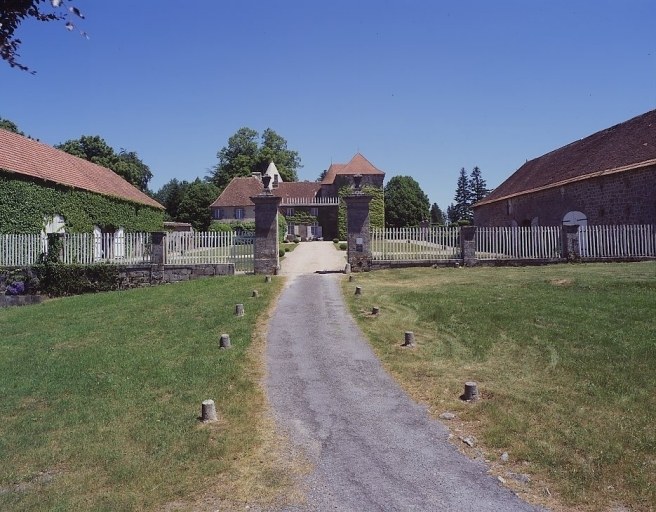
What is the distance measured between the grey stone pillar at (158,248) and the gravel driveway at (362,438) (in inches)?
394

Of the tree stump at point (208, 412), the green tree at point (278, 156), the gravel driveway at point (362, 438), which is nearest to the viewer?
the gravel driveway at point (362, 438)

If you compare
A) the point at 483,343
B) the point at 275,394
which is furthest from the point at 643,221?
the point at 275,394

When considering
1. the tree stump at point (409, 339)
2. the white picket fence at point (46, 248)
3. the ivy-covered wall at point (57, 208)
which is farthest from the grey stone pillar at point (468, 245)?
the ivy-covered wall at point (57, 208)

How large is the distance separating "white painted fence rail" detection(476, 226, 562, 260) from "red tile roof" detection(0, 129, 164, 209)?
1941 centimetres

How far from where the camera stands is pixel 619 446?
461 cm

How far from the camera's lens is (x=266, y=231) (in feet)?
55.6

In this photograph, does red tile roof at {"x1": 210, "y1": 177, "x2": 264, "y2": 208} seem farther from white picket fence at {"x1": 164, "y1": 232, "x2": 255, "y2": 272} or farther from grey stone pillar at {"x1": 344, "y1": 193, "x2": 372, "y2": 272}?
grey stone pillar at {"x1": 344, "y1": 193, "x2": 372, "y2": 272}

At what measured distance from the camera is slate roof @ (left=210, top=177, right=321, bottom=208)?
51.4 metres

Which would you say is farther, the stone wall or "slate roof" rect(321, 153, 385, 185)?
"slate roof" rect(321, 153, 385, 185)

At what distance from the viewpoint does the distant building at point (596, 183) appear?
66.8 feet

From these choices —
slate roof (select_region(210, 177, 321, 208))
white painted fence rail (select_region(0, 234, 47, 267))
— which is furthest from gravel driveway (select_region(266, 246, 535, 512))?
slate roof (select_region(210, 177, 321, 208))

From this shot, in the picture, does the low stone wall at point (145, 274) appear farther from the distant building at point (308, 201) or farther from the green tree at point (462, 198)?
the green tree at point (462, 198)

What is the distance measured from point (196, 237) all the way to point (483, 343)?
41.4ft

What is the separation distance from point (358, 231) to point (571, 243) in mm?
7995
